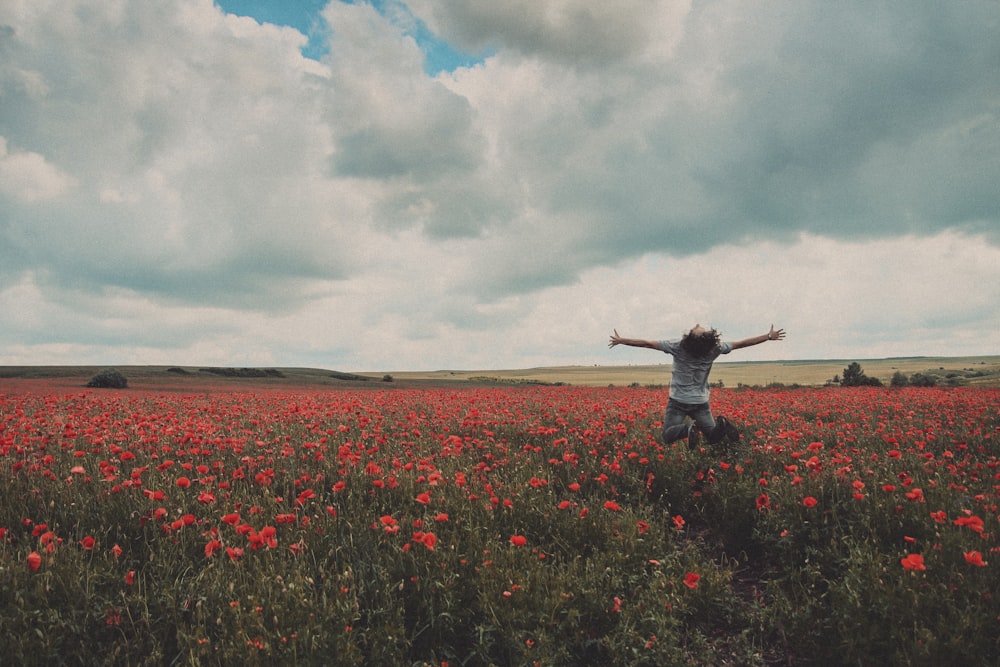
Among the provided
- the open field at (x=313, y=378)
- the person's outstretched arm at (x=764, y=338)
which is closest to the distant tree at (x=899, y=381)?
the open field at (x=313, y=378)

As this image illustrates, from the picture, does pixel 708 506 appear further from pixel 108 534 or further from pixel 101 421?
pixel 101 421

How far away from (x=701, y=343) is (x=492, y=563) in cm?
484

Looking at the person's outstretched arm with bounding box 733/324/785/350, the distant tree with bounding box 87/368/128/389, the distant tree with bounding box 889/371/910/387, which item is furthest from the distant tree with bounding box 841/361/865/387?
the distant tree with bounding box 87/368/128/389

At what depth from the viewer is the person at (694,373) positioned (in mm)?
7223

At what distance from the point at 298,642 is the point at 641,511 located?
3.25 m

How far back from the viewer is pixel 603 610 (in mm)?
3705

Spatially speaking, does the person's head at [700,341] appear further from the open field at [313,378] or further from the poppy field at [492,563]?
the open field at [313,378]

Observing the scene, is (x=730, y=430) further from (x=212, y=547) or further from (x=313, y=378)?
(x=313, y=378)

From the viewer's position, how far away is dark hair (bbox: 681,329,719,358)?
7.31 meters

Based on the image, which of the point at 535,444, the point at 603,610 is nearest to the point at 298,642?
the point at 603,610

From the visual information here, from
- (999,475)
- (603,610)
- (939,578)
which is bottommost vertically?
(603,610)

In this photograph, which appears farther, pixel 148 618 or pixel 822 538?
pixel 822 538

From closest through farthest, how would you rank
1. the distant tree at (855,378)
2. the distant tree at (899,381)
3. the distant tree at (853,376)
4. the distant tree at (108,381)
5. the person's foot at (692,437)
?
the person's foot at (692,437)
the distant tree at (899,381)
the distant tree at (855,378)
the distant tree at (108,381)
the distant tree at (853,376)

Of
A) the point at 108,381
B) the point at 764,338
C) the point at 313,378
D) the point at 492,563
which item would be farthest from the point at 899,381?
the point at 313,378
